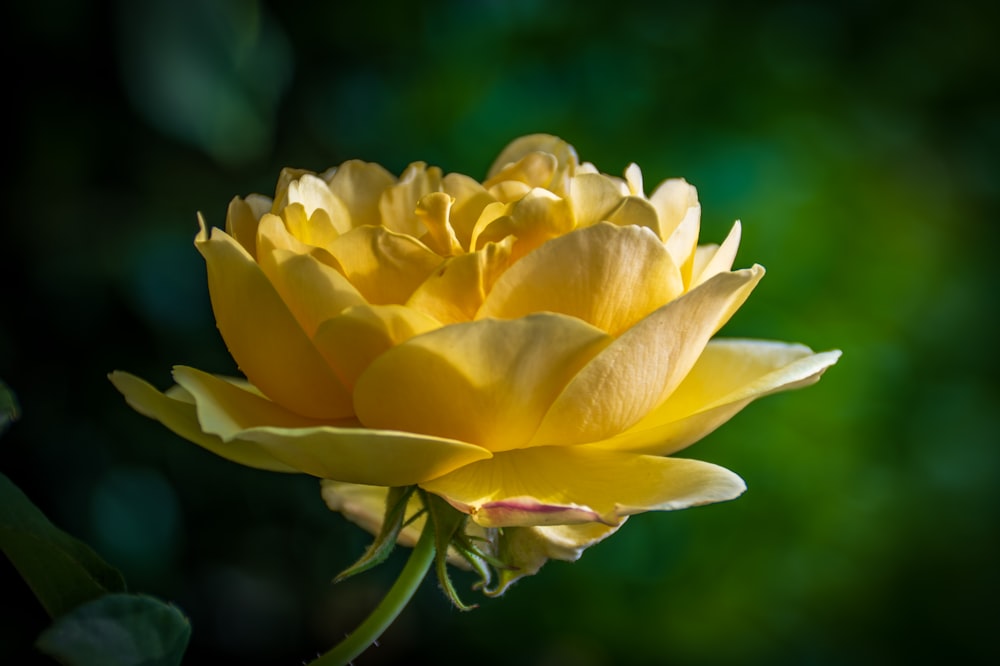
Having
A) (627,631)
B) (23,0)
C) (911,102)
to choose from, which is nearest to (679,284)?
(23,0)

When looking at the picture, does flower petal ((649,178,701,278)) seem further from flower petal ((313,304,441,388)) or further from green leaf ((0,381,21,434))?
green leaf ((0,381,21,434))

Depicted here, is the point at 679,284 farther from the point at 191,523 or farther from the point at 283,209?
the point at 191,523

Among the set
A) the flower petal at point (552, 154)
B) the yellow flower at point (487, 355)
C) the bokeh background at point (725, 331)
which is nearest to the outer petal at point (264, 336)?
the yellow flower at point (487, 355)

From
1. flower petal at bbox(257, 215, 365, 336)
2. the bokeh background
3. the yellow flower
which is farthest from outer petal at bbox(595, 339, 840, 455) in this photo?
the bokeh background

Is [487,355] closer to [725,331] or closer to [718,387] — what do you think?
[718,387]

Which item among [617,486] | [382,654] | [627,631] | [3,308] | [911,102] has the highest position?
[911,102]

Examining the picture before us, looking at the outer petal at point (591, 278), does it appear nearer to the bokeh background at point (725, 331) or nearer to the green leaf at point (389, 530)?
the green leaf at point (389, 530)

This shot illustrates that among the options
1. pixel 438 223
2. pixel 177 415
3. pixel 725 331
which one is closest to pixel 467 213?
pixel 438 223
